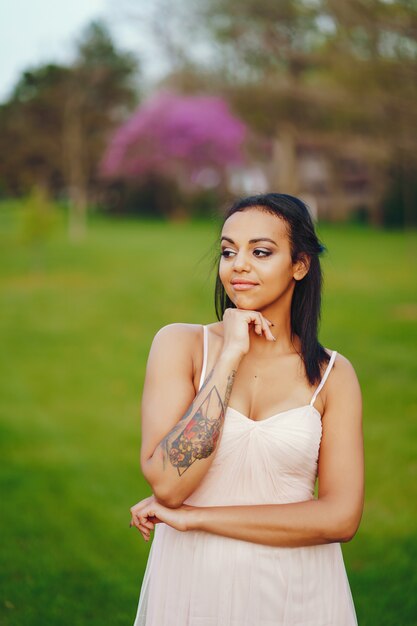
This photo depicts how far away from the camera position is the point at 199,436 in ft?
6.38

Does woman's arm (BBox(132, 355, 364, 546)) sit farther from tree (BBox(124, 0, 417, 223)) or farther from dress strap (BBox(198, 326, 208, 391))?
tree (BBox(124, 0, 417, 223))

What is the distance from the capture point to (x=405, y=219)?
31.6 meters

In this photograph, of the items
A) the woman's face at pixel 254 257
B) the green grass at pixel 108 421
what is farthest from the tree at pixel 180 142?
the woman's face at pixel 254 257

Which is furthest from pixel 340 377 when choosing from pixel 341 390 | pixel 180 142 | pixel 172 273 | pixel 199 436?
pixel 180 142

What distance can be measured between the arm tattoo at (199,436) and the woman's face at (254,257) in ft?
1.07

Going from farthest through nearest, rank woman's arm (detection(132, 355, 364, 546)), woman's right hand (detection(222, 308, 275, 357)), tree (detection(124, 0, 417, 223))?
tree (detection(124, 0, 417, 223))
woman's right hand (detection(222, 308, 275, 357))
woman's arm (detection(132, 355, 364, 546))

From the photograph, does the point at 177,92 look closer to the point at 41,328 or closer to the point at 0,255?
the point at 0,255

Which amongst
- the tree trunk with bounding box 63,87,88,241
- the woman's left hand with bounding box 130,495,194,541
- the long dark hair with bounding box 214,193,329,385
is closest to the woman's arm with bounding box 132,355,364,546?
the woman's left hand with bounding box 130,495,194,541

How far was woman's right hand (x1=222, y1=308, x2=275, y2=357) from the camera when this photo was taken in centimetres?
206

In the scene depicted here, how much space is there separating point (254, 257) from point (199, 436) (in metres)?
0.52

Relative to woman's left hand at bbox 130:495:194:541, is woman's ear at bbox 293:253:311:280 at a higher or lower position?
higher

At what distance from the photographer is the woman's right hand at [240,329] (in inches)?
81.3

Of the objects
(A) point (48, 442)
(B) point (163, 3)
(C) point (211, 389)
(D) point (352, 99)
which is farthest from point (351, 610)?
(B) point (163, 3)

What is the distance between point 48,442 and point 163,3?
23702mm
